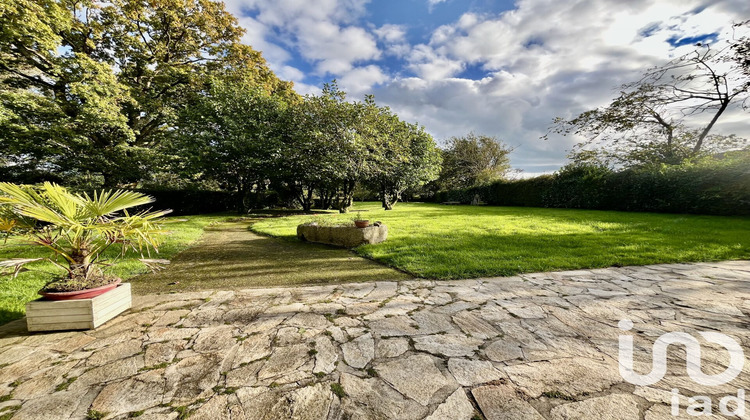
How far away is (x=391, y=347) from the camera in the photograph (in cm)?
220

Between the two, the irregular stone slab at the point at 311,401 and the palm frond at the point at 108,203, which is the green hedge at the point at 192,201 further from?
the irregular stone slab at the point at 311,401

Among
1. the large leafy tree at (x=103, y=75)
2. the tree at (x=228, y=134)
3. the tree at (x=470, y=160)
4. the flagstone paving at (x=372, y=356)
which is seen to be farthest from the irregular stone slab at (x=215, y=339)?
the tree at (x=470, y=160)

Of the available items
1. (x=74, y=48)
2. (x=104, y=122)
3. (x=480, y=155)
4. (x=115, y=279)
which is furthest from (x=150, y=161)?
(x=480, y=155)

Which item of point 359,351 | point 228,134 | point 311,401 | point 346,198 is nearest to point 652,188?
point 346,198

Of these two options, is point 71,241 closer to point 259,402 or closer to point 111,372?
point 111,372

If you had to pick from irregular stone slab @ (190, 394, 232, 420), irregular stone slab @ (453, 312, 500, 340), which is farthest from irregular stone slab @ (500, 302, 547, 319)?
irregular stone slab @ (190, 394, 232, 420)

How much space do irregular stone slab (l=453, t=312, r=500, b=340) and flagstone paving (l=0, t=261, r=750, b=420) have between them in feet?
0.04

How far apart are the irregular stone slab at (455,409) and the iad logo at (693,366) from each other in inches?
45.8

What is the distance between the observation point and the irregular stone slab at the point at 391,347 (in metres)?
2.10

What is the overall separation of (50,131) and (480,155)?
34951 millimetres

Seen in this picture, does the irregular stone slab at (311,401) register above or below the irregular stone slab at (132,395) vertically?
above

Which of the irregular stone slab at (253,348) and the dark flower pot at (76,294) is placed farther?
the dark flower pot at (76,294)

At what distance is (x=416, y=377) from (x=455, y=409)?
0.34m

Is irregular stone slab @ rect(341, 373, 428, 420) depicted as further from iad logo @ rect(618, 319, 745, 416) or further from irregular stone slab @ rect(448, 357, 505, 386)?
iad logo @ rect(618, 319, 745, 416)
